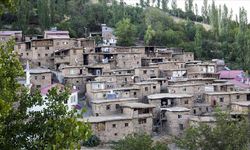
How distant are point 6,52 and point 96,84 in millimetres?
21247

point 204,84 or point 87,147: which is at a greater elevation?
point 204,84

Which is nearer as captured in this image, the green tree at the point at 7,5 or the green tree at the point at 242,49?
the green tree at the point at 7,5

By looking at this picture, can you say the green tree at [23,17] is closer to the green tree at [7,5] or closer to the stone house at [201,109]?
the stone house at [201,109]

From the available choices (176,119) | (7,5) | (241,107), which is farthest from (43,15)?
(7,5)

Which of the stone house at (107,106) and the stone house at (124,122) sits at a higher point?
the stone house at (107,106)

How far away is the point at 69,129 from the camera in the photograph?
19.8 ft

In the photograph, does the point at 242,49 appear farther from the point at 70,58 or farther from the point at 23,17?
the point at 23,17

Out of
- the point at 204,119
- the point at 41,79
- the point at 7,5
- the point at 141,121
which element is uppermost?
the point at 7,5

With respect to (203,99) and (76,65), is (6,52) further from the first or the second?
(76,65)

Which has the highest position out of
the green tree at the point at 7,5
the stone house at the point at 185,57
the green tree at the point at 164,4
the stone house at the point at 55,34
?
the green tree at the point at 164,4

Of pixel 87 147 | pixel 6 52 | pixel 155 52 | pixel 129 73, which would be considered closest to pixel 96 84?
pixel 129 73

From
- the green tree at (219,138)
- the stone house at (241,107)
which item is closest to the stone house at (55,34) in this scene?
the stone house at (241,107)

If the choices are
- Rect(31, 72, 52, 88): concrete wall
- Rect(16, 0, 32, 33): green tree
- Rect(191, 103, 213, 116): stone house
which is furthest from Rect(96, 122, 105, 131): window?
Rect(16, 0, 32, 33): green tree

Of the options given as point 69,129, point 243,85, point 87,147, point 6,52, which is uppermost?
point 6,52
